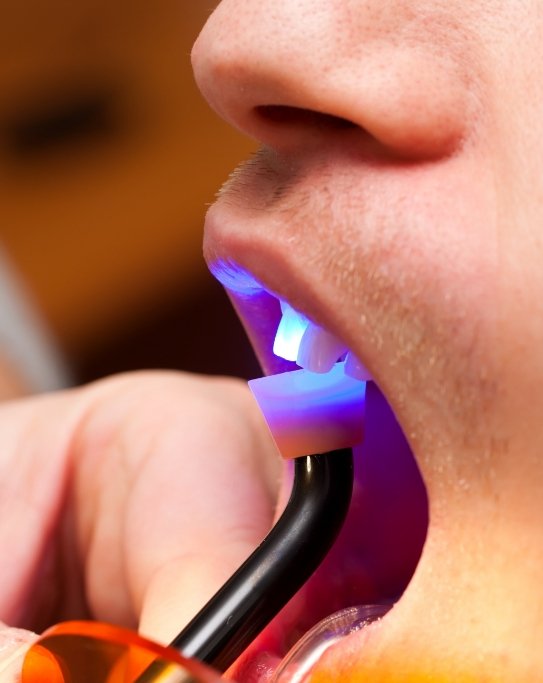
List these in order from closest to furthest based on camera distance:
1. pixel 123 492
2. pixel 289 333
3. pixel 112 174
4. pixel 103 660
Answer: pixel 103 660 → pixel 289 333 → pixel 123 492 → pixel 112 174

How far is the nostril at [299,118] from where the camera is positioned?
334mm

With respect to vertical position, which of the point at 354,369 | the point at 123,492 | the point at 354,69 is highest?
the point at 354,69

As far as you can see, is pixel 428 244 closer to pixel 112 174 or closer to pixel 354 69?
pixel 354 69

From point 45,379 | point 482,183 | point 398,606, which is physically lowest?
point 45,379

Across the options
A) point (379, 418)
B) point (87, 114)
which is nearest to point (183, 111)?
point (87, 114)

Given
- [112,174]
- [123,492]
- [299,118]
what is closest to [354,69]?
[299,118]

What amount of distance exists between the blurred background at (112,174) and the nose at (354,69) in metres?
1.00

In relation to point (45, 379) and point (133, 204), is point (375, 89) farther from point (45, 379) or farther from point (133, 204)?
point (133, 204)

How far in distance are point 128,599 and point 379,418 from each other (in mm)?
181

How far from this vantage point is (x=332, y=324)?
13.4 inches

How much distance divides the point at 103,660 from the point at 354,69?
0.19 metres

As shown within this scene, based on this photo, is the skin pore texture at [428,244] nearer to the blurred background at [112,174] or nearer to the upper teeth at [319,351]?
the upper teeth at [319,351]

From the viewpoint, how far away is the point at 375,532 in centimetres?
43

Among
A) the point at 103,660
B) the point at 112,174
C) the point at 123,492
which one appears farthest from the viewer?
the point at 112,174
